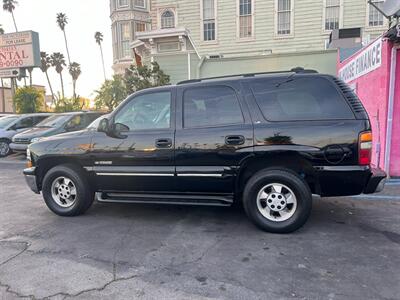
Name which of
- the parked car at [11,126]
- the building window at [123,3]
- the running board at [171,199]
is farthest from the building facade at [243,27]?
the running board at [171,199]

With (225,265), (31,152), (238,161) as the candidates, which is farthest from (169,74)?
(225,265)

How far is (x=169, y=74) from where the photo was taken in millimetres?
14805

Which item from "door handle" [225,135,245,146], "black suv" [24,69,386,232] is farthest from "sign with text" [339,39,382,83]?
"door handle" [225,135,245,146]

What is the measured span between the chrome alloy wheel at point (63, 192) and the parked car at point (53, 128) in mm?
5936

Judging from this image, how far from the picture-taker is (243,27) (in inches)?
706

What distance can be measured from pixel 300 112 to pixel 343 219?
173 centimetres

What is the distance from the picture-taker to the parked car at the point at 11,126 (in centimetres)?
1198

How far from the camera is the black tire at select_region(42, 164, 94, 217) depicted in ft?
15.6

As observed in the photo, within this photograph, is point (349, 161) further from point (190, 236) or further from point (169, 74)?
point (169, 74)

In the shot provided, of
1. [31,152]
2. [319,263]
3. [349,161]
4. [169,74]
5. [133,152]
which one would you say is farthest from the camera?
[169,74]

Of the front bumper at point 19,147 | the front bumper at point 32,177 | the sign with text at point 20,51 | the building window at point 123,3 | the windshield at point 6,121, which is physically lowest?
the front bumper at point 19,147

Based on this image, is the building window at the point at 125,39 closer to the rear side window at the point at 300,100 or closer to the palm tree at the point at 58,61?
the rear side window at the point at 300,100

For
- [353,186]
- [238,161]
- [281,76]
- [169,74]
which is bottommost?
[353,186]

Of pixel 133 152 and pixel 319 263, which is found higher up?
pixel 133 152
